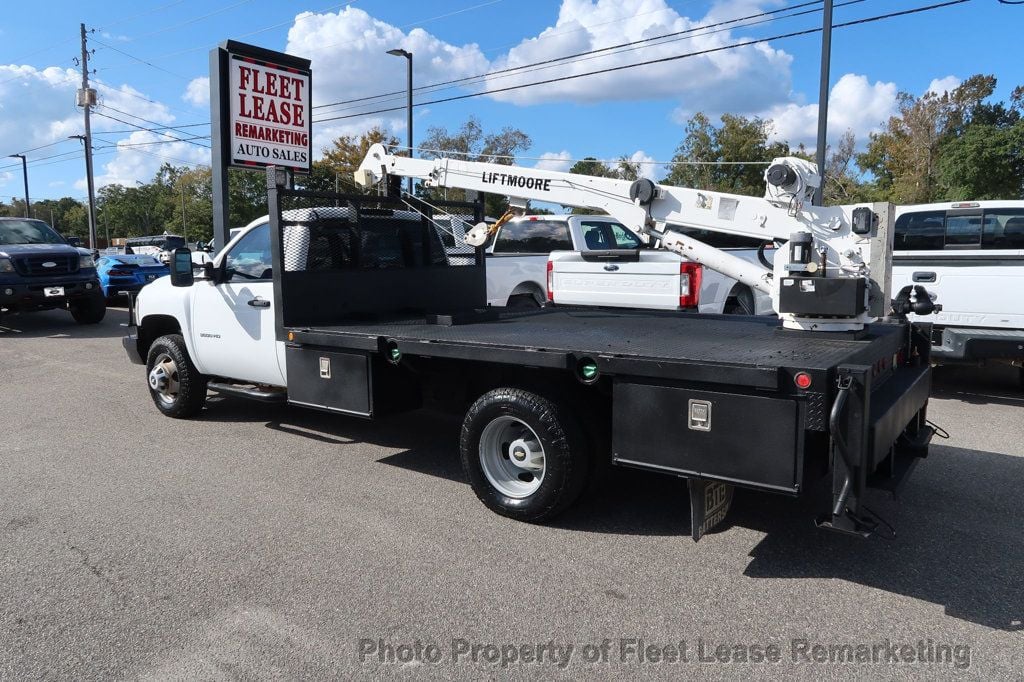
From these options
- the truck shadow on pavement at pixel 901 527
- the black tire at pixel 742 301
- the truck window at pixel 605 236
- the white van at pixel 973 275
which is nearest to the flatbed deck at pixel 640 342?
the truck shadow on pavement at pixel 901 527

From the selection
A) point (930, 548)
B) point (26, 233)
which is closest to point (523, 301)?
point (930, 548)

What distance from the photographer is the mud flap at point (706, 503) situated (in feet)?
13.0

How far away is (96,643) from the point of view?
3.35m

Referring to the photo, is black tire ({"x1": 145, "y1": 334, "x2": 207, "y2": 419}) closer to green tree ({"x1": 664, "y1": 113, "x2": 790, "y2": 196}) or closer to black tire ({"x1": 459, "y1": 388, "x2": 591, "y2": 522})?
black tire ({"x1": 459, "y1": 388, "x2": 591, "y2": 522})

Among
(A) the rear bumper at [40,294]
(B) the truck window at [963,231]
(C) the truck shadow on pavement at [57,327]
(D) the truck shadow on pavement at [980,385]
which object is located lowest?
(D) the truck shadow on pavement at [980,385]

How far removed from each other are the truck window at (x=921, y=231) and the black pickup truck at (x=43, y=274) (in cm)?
1417

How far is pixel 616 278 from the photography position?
1029cm

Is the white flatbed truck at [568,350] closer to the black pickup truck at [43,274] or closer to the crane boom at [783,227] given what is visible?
the crane boom at [783,227]

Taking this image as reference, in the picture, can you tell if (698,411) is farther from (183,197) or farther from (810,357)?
(183,197)

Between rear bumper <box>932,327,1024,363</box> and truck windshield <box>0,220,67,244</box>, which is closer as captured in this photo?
rear bumper <box>932,327,1024,363</box>

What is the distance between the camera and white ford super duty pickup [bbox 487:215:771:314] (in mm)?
10031

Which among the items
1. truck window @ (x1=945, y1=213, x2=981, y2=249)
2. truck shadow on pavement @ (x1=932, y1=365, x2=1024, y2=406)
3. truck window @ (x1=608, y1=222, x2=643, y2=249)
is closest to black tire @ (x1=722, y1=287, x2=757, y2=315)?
truck window @ (x1=608, y1=222, x2=643, y2=249)

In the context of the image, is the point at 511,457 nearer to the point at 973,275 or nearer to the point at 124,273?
the point at 973,275

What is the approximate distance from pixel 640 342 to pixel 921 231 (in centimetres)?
561
